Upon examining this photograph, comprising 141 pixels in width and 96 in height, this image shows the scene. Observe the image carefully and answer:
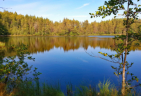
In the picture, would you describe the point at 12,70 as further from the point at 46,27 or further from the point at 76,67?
the point at 46,27

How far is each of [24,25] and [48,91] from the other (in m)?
117

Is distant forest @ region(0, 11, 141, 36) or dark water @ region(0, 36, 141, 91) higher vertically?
distant forest @ region(0, 11, 141, 36)

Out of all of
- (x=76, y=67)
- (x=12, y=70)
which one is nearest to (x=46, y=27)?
(x=76, y=67)

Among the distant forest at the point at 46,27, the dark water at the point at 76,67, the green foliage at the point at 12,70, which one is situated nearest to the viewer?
the green foliage at the point at 12,70

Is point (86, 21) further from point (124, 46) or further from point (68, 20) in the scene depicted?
point (124, 46)

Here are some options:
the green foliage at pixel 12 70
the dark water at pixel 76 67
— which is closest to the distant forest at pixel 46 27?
the dark water at pixel 76 67

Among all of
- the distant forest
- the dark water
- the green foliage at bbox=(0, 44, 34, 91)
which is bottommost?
the dark water

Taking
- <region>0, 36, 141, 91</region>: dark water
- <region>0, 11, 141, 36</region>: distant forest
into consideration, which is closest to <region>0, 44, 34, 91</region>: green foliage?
<region>0, 36, 141, 91</region>: dark water

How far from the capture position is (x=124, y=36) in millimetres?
4488

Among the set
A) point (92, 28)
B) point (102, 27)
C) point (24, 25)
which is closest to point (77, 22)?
point (92, 28)

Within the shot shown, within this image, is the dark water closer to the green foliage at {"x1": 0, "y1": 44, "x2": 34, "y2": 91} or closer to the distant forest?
the green foliage at {"x1": 0, "y1": 44, "x2": 34, "y2": 91}

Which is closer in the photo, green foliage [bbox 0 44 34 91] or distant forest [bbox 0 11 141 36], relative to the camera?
green foliage [bbox 0 44 34 91]

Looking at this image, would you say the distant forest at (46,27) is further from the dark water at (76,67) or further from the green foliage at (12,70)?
the green foliage at (12,70)

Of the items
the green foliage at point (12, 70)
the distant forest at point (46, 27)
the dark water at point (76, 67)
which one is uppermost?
the distant forest at point (46, 27)
